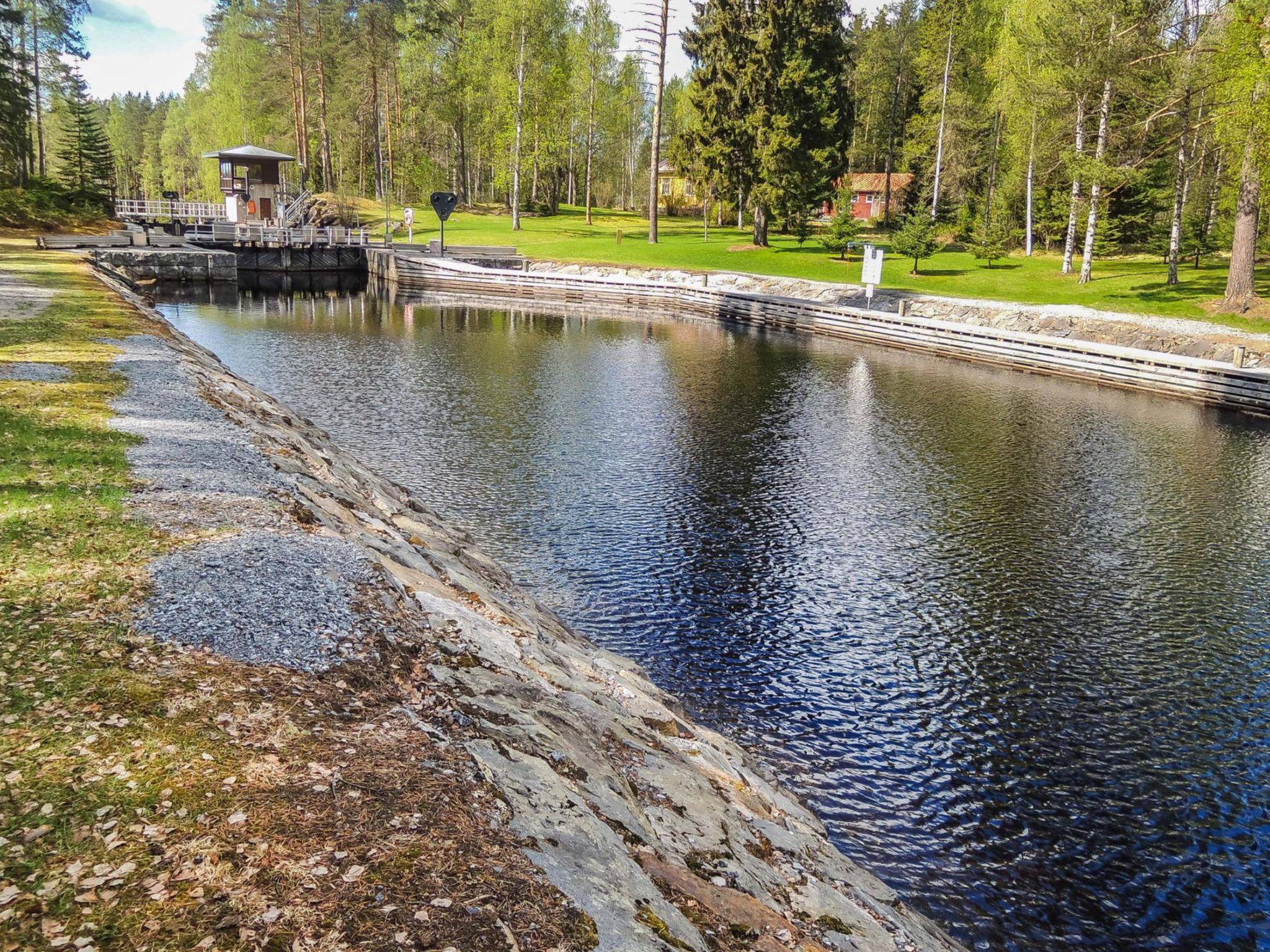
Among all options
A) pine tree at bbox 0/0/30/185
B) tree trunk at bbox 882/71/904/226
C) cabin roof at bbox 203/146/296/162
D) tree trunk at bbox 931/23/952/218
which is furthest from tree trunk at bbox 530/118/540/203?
pine tree at bbox 0/0/30/185

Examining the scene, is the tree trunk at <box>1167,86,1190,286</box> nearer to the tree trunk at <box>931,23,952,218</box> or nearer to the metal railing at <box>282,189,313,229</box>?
the tree trunk at <box>931,23,952,218</box>

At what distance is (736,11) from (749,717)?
172 feet

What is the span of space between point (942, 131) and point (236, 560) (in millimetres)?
55547

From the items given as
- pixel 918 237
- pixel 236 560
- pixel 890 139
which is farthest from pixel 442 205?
pixel 236 560

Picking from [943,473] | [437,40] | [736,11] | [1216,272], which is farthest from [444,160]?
[943,473]

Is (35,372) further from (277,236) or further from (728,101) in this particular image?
(728,101)

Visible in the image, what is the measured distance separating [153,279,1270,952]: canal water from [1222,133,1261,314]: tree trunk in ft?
29.7

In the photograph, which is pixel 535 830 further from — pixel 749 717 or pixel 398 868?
pixel 749 717

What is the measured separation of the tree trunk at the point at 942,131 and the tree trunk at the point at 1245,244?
22.6 meters

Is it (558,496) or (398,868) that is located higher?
(398,868)

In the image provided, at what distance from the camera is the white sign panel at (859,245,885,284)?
3847cm

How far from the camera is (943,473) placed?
1822 centimetres

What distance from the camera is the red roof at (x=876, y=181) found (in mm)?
81188

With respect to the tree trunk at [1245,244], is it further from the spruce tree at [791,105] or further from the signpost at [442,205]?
the signpost at [442,205]
